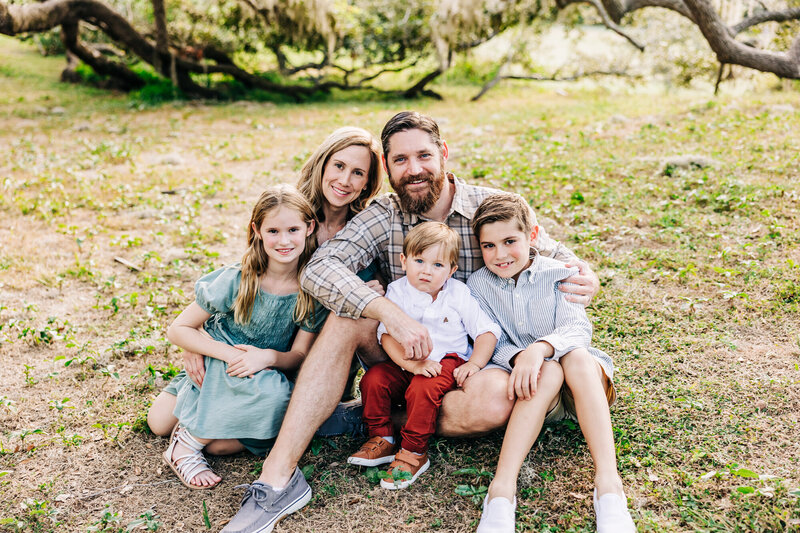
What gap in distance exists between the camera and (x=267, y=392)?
2.99m

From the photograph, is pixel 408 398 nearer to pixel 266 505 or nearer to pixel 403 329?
pixel 403 329

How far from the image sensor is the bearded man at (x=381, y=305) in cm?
275

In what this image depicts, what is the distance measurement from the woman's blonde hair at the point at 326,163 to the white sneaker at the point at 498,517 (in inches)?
69.8

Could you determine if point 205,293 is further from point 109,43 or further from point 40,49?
point 40,49

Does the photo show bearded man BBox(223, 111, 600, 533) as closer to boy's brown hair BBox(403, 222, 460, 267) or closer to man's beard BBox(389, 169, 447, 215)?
man's beard BBox(389, 169, 447, 215)

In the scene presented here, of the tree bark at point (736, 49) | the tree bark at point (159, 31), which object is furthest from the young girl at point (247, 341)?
the tree bark at point (159, 31)

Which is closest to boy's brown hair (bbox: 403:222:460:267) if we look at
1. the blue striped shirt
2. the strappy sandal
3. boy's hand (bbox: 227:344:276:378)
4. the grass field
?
the blue striped shirt

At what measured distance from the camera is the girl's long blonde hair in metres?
3.13

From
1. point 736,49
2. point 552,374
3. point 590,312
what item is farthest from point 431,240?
point 736,49

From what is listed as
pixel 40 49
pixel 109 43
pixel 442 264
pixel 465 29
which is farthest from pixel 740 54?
pixel 40 49

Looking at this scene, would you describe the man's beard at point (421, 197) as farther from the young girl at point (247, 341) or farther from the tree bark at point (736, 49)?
the tree bark at point (736, 49)

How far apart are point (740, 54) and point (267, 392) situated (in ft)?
27.1

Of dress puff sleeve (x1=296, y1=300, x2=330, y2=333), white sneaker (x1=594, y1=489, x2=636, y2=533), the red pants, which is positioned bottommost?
white sneaker (x1=594, y1=489, x2=636, y2=533)

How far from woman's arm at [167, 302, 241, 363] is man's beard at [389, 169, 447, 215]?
112 centimetres
